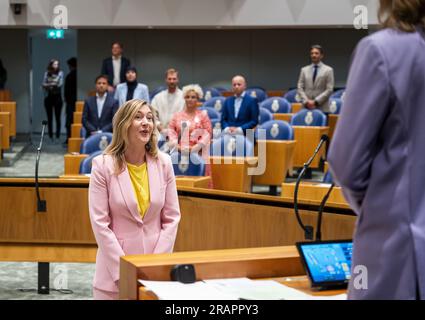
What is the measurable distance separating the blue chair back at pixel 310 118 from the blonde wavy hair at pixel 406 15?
31.0 ft

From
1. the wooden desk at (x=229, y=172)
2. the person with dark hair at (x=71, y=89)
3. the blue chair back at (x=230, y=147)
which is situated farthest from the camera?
the person with dark hair at (x=71, y=89)

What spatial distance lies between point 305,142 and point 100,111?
2.74 meters

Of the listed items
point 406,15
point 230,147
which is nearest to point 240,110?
point 230,147

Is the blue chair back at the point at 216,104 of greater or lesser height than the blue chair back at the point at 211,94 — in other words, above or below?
below

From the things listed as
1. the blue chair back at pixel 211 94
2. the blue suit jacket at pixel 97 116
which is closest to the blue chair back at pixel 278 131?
the blue suit jacket at pixel 97 116

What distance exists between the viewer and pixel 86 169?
292 inches

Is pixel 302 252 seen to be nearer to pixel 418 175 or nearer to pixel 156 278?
pixel 156 278

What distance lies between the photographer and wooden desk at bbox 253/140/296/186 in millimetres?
9719

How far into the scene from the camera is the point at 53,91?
16.8m

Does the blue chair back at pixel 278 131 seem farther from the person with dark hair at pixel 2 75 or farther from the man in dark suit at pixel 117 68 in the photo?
the person with dark hair at pixel 2 75

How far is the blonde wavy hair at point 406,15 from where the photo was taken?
1813mm

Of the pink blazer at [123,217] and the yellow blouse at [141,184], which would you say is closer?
the pink blazer at [123,217]

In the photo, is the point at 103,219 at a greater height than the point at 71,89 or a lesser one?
lesser

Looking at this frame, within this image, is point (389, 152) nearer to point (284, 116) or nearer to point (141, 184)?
point (141, 184)
